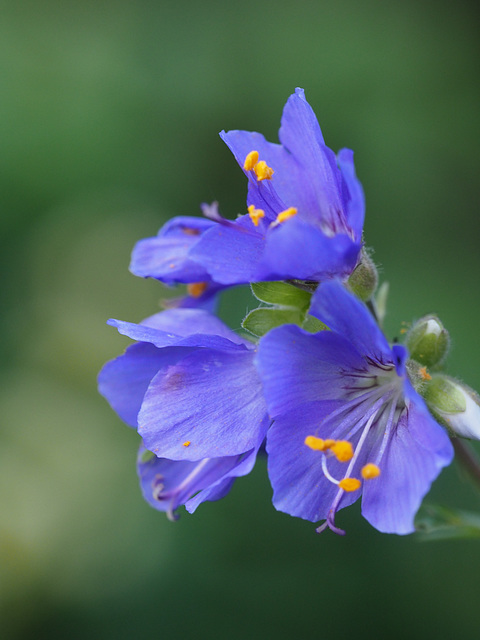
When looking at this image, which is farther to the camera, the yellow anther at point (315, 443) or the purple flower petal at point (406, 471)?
the yellow anther at point (315, 443)

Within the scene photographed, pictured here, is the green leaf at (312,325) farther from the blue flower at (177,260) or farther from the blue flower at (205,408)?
the blue flower at (177,260)

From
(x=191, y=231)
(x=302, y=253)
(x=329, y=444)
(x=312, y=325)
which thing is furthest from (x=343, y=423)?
(x=191, y=231)

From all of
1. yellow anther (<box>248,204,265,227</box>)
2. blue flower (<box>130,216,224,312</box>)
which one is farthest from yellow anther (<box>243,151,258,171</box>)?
blue flower (<box>130,216,224,312</box>)

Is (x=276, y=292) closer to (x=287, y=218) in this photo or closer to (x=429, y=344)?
(x=287, y=218)

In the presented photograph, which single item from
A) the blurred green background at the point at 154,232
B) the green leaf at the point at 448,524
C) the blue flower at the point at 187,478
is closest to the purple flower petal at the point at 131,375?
the blue flower at the point at 187,478

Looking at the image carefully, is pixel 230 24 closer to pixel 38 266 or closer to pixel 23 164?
pixel 23 164

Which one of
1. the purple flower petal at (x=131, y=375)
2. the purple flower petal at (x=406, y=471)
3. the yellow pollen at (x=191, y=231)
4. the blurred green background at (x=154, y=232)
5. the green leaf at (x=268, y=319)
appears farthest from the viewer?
the blurred green background at (x=154, y=232)

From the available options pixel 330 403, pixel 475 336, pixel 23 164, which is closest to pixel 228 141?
pixel 330 403

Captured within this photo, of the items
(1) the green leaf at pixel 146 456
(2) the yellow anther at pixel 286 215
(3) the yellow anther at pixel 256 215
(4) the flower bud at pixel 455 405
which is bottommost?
(4) the flower bud at pixel 455 405
